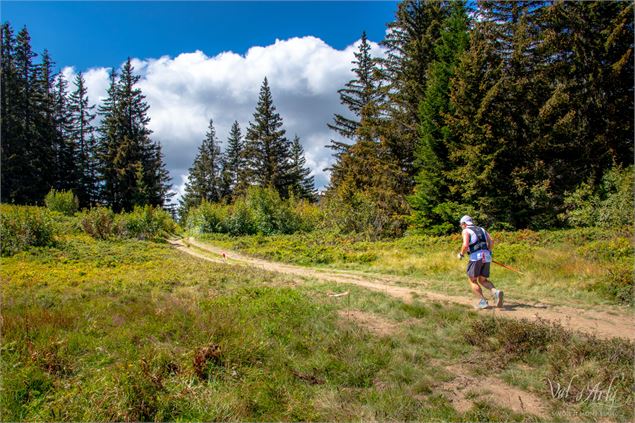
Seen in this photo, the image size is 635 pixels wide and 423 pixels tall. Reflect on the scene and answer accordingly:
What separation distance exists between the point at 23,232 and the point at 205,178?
49.8 metres

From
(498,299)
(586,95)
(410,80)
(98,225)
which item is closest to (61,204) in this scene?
(98,225)

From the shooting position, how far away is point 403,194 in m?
27.2

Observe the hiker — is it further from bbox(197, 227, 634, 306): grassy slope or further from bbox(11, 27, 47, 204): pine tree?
bbox(11, 27, 47, 204): pine tree

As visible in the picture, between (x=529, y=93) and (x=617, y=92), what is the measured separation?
4.55m

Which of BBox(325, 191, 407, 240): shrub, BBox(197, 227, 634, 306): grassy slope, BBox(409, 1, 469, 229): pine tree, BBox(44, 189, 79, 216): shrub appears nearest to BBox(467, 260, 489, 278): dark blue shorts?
BBox(197, 227, 634, 306): grassy slope

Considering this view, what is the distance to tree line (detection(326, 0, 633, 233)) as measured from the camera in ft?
69.1

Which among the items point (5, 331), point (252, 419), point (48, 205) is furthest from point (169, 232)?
point (252, 419)

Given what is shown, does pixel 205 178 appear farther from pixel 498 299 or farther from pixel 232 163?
pixel 498 299

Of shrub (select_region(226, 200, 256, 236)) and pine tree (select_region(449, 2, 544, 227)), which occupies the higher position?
pine tree (select_region(449, 2, 544, 227))

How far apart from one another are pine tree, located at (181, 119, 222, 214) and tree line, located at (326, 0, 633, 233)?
144ft

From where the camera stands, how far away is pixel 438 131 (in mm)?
24016

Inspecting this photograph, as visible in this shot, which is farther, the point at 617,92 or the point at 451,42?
the point at 451,42

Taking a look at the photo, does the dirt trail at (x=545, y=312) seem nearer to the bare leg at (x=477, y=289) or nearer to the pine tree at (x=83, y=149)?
the bare leg at (x=477, y=289)

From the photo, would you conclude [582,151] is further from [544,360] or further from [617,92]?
[544,360]
